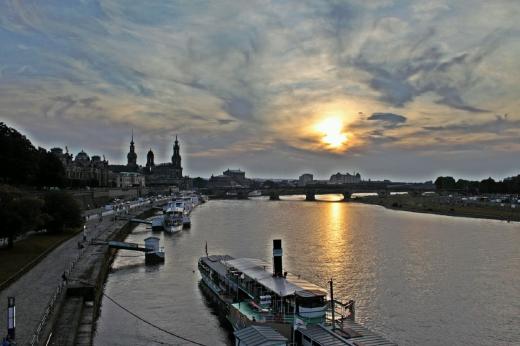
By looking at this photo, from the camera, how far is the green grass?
31562 mm

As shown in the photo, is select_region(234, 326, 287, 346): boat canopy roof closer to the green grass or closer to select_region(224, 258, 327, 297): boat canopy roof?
select_region(224, 258, 327, 297): boat canopy roof

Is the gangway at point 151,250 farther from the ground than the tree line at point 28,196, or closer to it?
closer to it

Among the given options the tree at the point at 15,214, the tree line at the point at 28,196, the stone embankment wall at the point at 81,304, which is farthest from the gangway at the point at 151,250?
the tree at the point at 15,214

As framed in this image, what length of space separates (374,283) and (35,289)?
2203 centimetres

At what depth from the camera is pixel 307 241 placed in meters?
60.2

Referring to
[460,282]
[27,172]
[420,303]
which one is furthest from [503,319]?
[27,172]

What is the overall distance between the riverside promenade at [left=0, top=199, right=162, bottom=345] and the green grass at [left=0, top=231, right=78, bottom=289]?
28.3 inches

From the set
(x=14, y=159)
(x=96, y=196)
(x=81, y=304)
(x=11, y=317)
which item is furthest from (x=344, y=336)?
(x=96, y=196)

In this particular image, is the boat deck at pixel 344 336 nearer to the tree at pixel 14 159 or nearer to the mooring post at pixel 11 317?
the mooring post at pixel 11 317

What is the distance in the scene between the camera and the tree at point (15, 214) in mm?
36250

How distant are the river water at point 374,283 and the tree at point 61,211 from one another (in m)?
7.59

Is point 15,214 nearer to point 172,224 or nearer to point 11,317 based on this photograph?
point 11,317

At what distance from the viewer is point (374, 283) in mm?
36000

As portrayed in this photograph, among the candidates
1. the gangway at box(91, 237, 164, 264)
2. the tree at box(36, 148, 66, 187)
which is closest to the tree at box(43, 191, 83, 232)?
the gangway at box(91, 237, 164, 264)
